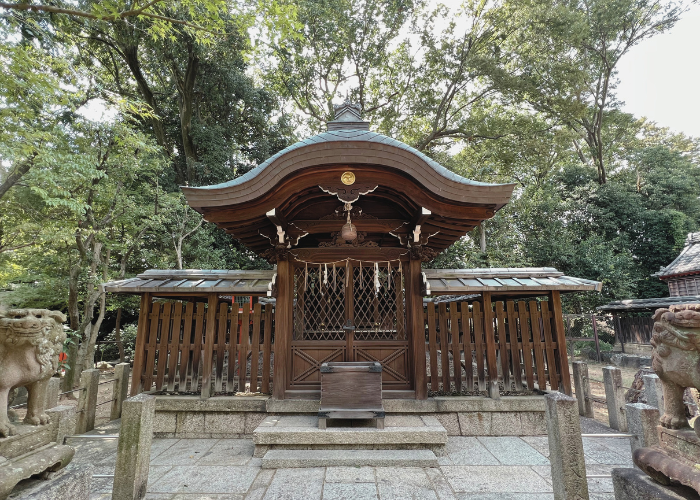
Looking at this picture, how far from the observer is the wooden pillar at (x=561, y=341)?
18.4 ft

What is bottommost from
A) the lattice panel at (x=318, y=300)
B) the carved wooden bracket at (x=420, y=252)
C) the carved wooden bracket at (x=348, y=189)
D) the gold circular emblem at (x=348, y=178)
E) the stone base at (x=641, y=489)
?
the stone base at (x=641, y=489)

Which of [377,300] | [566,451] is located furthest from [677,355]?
[377,300]

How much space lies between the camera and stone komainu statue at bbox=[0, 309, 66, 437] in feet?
8.02

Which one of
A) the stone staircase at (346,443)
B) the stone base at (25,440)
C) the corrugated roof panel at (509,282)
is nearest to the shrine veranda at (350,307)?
the corrugated roof panel at (509,282)

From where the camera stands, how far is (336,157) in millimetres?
4898

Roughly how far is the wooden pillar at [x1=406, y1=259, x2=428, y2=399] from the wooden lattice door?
0.22 metres

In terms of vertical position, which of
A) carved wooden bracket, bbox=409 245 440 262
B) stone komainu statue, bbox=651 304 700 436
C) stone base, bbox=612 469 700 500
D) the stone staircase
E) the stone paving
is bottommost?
the stone paving

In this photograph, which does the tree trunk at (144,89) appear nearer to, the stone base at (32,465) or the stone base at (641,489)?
the stone base at (32,465)

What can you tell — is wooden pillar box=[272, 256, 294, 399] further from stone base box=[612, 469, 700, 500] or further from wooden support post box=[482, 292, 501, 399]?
stone base box=[612, 469, 700, 500]

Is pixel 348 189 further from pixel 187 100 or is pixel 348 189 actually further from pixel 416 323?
pixel 187 100

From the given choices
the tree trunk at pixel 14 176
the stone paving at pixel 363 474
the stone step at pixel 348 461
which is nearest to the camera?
the stone paving at pixel 363 474

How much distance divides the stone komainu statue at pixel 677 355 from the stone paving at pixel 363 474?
1.64m

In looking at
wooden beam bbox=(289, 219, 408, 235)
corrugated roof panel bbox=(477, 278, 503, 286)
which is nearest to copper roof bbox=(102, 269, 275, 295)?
wooden beam bbox=(289, 219, 408, 235)

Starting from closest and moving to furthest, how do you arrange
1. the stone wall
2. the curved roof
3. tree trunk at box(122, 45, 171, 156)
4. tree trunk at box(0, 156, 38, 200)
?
1. the curved roof
2. the stone wall
3. tree trunk at box(0, 156, 38, 200)
4. tree trunk at box(122, 45, 171, 156)
